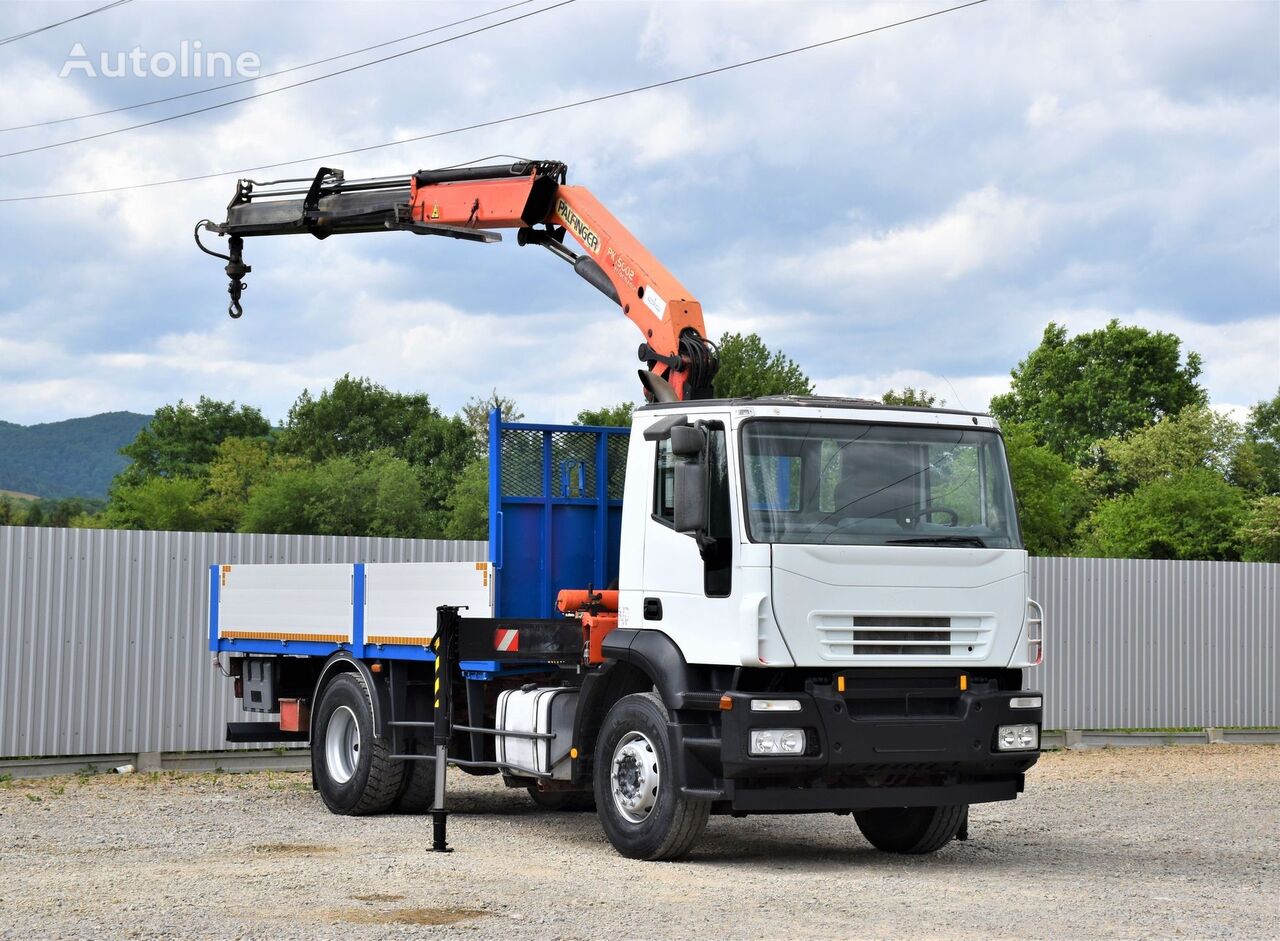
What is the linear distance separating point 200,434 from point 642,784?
80.3 meters

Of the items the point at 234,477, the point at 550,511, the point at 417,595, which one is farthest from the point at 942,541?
the point at 234,477

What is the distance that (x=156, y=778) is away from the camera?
16422mm

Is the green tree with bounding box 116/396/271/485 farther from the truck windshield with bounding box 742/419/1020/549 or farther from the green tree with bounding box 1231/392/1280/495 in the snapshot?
the truck windshield with bounding box 742/419/1020/549

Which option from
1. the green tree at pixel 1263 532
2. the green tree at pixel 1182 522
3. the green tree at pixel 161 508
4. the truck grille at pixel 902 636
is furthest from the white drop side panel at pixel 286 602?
the green tree at pixel 161 508

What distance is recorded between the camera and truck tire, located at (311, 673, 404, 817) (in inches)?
521

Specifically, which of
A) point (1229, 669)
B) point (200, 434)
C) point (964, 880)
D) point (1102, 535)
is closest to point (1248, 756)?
point (1229, 669)

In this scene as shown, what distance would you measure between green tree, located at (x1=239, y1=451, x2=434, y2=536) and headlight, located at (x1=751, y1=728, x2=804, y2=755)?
5948 cm

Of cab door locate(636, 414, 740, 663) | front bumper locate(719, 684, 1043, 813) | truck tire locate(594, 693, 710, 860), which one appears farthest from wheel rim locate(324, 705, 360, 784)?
front bumper locate(719, 684, 1043, 813)

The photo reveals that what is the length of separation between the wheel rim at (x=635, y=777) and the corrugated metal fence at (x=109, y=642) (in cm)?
769

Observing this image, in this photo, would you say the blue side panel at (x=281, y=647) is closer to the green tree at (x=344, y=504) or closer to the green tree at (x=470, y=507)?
the green tree at (x=470, y=507)

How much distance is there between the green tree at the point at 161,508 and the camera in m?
76.2

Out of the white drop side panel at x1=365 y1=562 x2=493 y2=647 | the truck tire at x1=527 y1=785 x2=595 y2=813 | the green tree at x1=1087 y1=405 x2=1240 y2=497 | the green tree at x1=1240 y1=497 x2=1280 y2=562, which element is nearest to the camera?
the white drop side panel at x1=365 y1=562 x2=493 y2=647

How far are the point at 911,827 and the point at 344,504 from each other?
196 feet

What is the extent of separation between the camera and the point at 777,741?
9.91 metres
